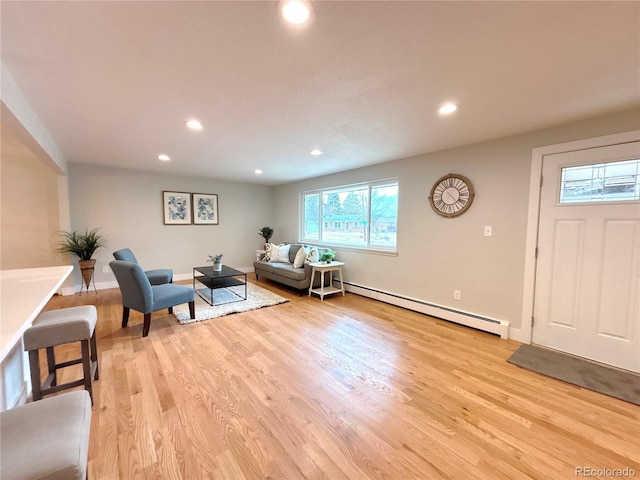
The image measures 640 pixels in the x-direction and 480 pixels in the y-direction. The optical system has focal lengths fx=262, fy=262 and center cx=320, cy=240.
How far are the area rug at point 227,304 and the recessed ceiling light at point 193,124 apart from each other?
7.42ft

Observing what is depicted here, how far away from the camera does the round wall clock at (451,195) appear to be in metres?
3.17

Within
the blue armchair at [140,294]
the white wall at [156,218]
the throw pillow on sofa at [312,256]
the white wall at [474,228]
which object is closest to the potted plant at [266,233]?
the white wall at [156,218]

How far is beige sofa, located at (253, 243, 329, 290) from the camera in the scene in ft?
14.6

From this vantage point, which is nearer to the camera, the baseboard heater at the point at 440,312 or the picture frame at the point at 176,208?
the baseboard heater at the point at 440,312

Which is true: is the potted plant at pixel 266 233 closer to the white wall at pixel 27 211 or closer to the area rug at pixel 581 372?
the white wall at pixel 27 211

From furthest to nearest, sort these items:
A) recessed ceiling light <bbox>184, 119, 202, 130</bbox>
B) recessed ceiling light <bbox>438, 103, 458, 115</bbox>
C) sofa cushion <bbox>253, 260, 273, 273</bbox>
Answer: sofa cushion <bbox>253, 260, 273, 273</bbox> → recessed ceiling light <bbox>184, 119, 202, 130</bbox> → recessed ceiling light <bbox>438, 103, 458, 115</bbox>

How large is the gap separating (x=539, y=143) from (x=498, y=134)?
38 centimetres

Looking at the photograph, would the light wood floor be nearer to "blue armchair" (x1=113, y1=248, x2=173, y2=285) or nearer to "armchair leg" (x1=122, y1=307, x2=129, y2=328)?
"armchair leg" (x1=122, y1=307, x2=129, y2=328)

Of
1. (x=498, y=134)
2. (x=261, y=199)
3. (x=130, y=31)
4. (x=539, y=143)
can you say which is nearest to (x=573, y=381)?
(x=539, y=143)

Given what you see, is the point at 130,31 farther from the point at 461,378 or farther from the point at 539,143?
the point at 539,143

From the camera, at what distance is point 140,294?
279cm

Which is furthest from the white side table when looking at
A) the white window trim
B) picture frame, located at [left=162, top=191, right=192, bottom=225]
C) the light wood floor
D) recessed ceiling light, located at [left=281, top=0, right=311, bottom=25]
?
recessed ceiling light, located at [left=281, top=0, right=311, bottom=25]

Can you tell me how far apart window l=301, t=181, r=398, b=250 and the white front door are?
1.86 meters

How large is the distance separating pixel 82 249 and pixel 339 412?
15.8ft
